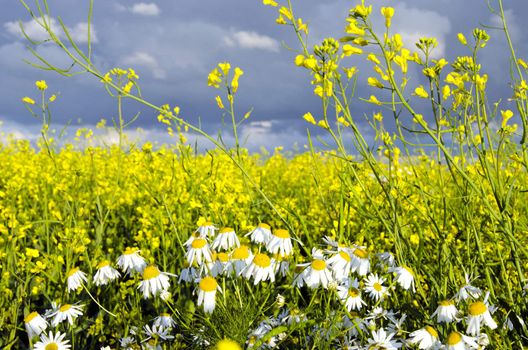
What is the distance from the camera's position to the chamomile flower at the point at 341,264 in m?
1.75

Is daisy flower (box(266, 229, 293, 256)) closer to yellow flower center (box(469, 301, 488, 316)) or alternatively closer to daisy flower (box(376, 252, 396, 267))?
daisy flower (box(376, 252, 396, 267))

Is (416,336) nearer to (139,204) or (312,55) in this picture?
(312,55)

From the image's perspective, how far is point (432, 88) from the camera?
1.87 m

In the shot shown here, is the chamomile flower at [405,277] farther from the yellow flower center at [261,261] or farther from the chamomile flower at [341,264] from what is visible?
the yellow flower center at [261,261]

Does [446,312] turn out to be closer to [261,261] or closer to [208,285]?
[261,261]

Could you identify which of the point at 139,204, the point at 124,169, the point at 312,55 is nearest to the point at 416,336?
the point at 312,55

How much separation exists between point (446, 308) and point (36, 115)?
2819mm

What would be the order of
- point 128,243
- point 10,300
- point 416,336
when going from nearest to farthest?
point 416,336 → point 10,300 → point 128,243

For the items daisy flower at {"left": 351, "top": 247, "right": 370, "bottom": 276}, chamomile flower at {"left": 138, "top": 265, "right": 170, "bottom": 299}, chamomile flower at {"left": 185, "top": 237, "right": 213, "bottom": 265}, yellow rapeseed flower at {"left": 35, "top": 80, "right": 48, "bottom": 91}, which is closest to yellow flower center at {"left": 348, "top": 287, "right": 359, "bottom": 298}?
daisy flower at {"left": 351, "top": 247, "right": 370, "bottom": 276}

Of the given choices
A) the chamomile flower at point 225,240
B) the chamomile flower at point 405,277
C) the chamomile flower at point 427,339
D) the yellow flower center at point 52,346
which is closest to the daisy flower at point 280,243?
the chamomile flower at point 225,240

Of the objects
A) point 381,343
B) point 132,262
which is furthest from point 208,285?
point 381,343

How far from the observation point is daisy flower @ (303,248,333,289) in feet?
5.52

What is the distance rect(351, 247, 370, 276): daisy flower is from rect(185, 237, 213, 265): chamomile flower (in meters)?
0.54

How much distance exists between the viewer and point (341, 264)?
1792mm
